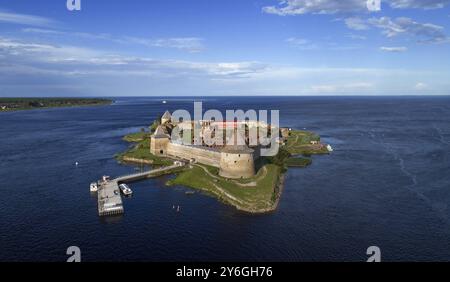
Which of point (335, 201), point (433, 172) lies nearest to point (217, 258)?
point (335, 201)

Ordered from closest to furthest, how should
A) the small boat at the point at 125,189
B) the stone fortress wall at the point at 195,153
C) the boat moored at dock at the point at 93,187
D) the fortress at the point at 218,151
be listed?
the small boat at the point at 125,189 → the boat moored at dock at the point at 93,187 → the fortress at the point at 218,151 → the stone fortress wall at the point at 195,153

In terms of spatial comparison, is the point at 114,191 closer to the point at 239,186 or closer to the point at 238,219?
the point at 239,186

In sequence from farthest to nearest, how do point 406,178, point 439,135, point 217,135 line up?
point 439,135 → point 217,135 → point 406,178

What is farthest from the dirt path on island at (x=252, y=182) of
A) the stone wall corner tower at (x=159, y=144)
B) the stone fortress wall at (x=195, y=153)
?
the stone wall corner tower at (x=159, y=144)

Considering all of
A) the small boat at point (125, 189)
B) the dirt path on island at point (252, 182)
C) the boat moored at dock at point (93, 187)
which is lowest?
the small boat at point (125, 189)

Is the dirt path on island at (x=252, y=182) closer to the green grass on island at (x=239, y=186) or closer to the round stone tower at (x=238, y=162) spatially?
the green grass on island at (x=239, y=186)

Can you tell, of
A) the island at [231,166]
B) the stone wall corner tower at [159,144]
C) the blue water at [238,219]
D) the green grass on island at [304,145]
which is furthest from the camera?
the green grass on island at [304,145]

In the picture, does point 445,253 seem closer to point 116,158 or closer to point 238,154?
point 238,154
